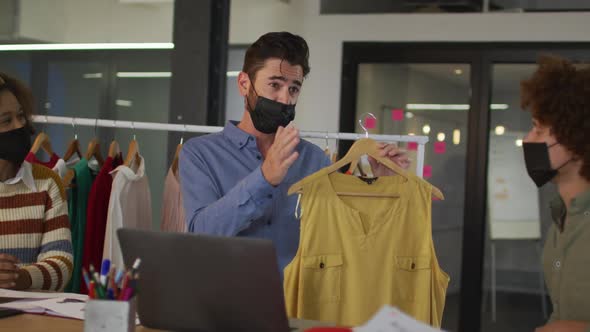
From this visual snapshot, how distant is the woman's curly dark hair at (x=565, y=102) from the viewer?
2.13 m

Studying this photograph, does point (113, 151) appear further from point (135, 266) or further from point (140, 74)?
point (135, 266)

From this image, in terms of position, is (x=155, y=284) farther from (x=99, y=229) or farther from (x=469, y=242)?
(x=469, y=242)

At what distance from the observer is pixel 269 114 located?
2.55 meters

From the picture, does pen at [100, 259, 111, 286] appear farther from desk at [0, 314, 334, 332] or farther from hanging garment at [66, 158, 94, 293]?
hanging garment at [66, 158, 94, 293]

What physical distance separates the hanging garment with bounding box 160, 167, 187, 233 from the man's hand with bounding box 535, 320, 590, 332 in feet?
5.94

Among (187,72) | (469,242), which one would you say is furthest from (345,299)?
(469,242)

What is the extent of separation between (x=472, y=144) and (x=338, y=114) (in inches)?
40.4

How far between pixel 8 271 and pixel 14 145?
49cm

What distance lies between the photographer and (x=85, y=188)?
3.45 meters

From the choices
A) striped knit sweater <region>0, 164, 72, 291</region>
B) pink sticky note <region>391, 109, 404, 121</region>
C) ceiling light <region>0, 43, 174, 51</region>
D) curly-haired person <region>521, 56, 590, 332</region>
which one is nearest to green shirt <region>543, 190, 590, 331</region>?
curly-haired person <region>521, 56, 590, 332</region>

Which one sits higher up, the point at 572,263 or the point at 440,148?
the point at 440,148

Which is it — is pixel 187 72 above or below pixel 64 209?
above

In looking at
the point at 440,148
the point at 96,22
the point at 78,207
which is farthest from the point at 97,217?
the point at 440,148

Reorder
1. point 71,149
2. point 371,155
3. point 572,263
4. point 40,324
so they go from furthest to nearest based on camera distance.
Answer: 1. point 71,149
2. point 371,155
3. point 572,263
4. point 40,324
